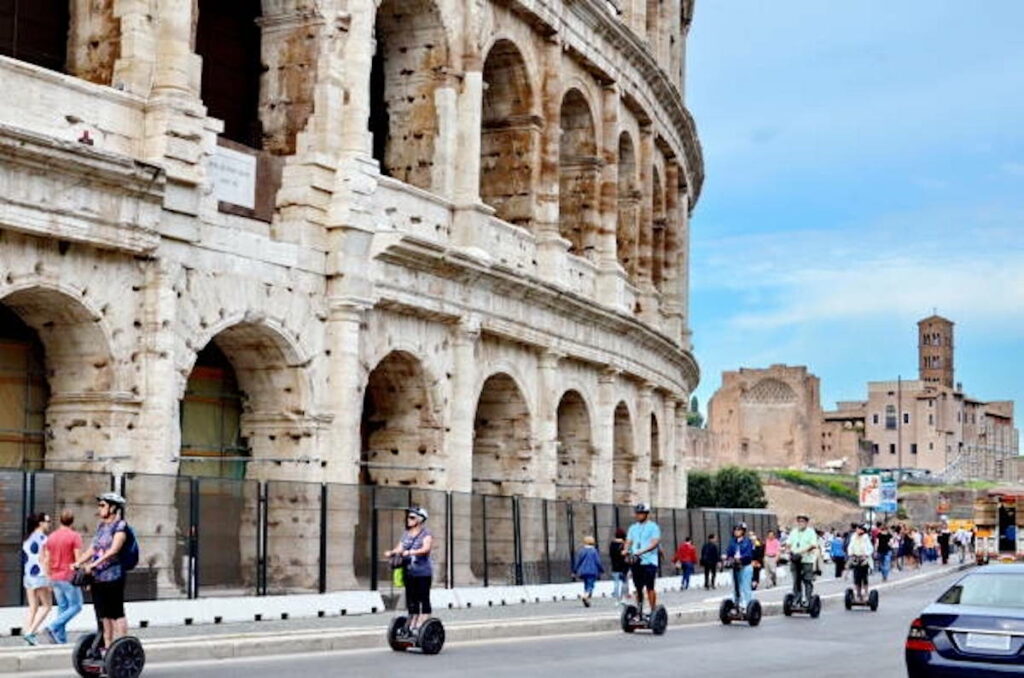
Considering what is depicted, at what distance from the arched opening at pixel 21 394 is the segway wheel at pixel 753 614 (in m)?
10.3

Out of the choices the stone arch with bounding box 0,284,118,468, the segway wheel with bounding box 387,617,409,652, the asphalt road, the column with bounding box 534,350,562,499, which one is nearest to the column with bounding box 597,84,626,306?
the column with bounding box 534,350,562,499

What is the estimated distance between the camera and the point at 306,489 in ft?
72.5

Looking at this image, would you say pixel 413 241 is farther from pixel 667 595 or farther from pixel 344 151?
pixel 667 595

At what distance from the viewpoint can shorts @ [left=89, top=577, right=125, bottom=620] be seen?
12680 mm

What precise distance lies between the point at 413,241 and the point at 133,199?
6.08m

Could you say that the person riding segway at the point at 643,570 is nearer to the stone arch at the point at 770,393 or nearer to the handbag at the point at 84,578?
the handbag at the point at 84,578

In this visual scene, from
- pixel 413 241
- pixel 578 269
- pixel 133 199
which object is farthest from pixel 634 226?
pixel 133 199

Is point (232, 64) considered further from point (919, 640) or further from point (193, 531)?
point (919, 640)

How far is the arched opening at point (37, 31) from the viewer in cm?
2336

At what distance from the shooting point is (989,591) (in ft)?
43.1

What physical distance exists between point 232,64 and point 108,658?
16815 millimetres

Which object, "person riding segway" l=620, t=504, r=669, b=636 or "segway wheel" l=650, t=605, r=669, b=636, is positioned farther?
"segway wheel" l=650, t=605, r=669, b=636

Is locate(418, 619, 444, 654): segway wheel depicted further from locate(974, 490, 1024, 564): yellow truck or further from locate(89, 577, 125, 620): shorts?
locate(974, 490, 1024, 564): yellow truck

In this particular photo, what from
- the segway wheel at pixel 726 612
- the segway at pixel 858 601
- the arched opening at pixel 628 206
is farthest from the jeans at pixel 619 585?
the arched opening at pixel 628 206
